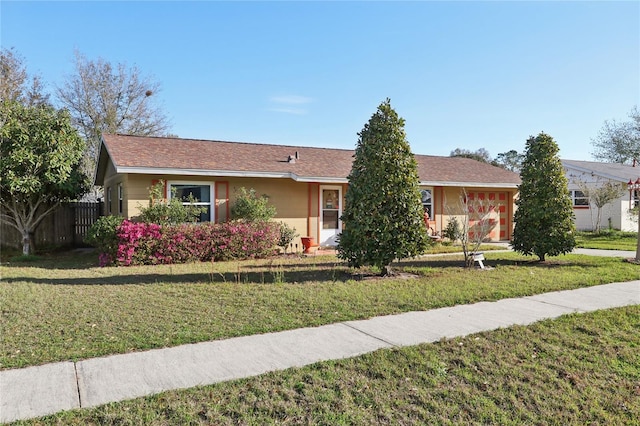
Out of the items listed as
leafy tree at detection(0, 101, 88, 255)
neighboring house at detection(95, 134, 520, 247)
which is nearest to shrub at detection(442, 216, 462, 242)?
neighboring house at detection(95, 134, 520, 247)

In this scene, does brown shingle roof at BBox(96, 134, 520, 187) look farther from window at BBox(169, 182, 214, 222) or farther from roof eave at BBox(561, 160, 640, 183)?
roof eave at BBox(561, 160, 640, 183)

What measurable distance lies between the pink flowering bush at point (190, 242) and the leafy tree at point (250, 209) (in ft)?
0.81

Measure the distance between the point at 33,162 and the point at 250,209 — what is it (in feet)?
20.9

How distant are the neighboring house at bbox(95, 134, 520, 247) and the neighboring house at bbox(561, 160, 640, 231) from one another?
9.96 metres

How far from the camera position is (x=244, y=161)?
13469 millimetres

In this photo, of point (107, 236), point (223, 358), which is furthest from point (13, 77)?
point (223, 358)

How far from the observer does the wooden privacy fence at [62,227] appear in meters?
14.5

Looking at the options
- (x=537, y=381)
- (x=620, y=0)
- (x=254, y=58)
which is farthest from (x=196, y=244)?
(x=620, y=0)

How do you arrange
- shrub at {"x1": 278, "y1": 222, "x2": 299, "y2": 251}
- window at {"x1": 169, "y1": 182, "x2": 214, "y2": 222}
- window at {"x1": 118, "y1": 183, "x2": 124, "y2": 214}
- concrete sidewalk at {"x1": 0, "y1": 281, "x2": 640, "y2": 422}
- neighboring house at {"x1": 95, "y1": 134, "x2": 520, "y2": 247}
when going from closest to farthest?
concrete sidewalk at {"x1": 0, "y1": 281, "x2": 640, "y2": 422}, neighboring house at {"x1": 95, "y1": 134, "x2": 520, "y2": 247}, window at {"x1": 169, "y1": 182, "x2": 214, "y2": 222}, window at {"x1": 118, "y1": 183, "x2": 124, "y2": 214}, shrub at {"x1": 278, "y1": 222, "x2": 299, "y2": 251}

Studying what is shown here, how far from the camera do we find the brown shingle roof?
11742 mm

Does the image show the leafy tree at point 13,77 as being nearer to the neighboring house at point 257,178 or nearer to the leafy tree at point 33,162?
the neighboring house at point 257,178

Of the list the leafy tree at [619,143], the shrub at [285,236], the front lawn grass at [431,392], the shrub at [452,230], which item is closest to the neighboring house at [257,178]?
the shrub at [452,230]

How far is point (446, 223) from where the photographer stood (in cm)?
1672

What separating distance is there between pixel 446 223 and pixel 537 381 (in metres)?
13.6
